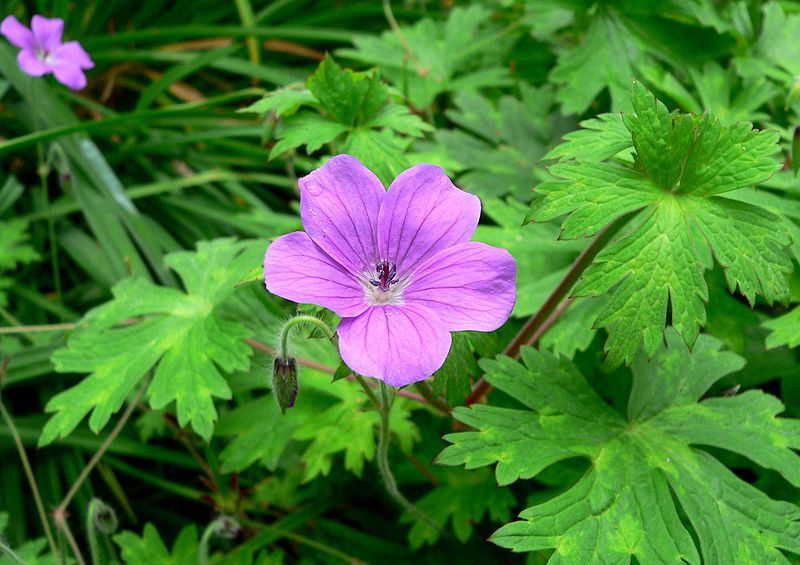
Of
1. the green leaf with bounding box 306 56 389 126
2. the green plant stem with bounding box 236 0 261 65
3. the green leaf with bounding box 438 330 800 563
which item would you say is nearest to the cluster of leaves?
the green leaf with bounding box 306 56 389 126

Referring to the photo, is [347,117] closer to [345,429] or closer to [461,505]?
[345,429]

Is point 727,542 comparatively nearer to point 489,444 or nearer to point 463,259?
point 489,444

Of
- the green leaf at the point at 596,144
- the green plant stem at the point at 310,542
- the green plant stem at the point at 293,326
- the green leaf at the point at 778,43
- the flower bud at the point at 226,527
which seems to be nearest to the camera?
the green plant stem at the point at 293,326

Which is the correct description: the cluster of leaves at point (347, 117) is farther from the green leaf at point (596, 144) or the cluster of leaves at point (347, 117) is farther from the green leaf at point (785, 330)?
the green leaf at point (785, 330)

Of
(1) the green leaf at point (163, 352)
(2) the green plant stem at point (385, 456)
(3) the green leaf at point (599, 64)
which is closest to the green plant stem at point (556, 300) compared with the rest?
(2) the green plant stem at point (385, 456)

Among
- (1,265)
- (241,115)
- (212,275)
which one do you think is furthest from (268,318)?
(241,115)

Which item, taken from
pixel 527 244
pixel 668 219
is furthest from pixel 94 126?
pixel 668 219
